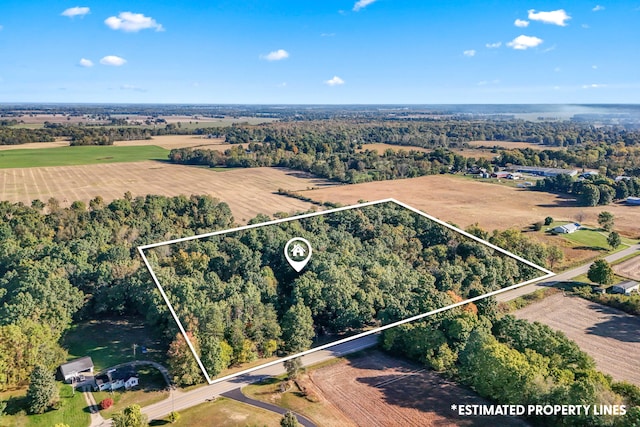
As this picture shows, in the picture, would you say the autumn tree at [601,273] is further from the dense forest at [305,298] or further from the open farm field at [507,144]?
the open farm field at [507,144]

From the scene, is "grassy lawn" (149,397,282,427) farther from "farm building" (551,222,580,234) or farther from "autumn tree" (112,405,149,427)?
"farm building" (551,222,580,234)

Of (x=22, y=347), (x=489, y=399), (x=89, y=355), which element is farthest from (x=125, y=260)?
(x=489, y=399)

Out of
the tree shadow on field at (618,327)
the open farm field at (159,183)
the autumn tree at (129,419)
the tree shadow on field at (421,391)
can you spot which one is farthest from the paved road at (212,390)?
the open farm field at (159,183)

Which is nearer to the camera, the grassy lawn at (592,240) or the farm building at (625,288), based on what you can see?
the farm building at (625,288)

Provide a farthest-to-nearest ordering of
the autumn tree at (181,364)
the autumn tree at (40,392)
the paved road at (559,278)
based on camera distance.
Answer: the paved road at (559,278), the autumn tree at (181,364), the autumn tree at (40,392)

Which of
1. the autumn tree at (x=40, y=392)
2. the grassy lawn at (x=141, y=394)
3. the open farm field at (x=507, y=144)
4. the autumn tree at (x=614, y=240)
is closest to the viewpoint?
the autumn tree at (x=40, y=392)

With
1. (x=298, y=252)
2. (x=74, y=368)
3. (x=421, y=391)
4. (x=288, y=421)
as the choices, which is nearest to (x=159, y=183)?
(x=74, y=368)

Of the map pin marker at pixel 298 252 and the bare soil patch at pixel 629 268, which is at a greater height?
the map pin marker at pixel 298 252

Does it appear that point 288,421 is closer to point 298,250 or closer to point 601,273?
point 298,250
